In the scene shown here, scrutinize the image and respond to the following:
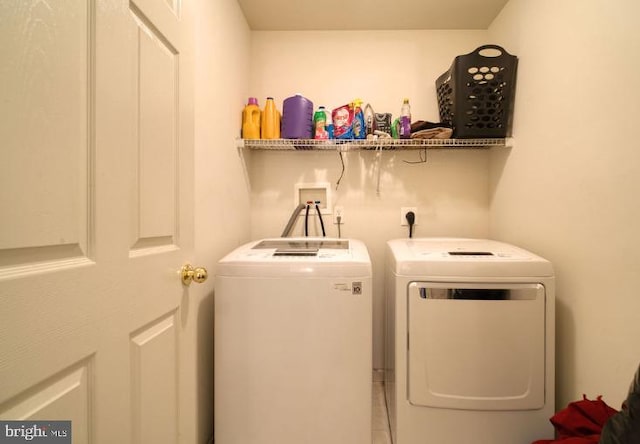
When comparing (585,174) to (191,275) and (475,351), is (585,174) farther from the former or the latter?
(191,275)

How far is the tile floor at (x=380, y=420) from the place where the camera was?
126 cm

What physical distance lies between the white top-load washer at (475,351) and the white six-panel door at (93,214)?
0.86 m

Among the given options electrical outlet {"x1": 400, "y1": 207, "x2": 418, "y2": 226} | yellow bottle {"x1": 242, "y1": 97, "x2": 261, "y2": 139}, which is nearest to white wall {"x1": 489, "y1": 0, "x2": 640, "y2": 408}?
electrical outlet {"x1": 400, "y1": 207, "x2": 418, "y2": 226}

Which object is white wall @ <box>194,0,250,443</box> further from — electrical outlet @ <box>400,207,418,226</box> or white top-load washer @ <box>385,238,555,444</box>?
electrical outlet @ <box>400,207,418,226</box>

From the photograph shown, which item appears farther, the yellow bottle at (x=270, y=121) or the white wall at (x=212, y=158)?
the yellow bottle at (x=270, y=121)

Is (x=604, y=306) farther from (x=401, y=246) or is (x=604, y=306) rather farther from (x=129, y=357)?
(x=129, y=357)

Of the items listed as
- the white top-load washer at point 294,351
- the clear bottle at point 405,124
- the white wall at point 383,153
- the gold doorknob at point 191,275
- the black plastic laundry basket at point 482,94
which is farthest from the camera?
the white wall at point 383,153

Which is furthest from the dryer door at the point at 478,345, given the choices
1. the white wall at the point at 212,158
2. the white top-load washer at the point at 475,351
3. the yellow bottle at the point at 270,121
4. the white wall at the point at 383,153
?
the yellow bottle at the point at 270,121

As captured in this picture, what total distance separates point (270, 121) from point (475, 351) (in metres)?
1.48

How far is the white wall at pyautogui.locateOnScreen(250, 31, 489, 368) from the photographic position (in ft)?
5.58

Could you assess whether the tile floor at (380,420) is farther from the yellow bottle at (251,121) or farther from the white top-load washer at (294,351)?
the yellow bottle at (251,121)

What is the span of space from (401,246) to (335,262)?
417mm

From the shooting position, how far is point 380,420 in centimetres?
136

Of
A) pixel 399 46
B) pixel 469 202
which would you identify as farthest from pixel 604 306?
pixel 399 46
